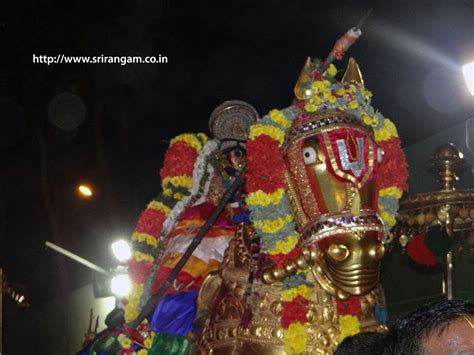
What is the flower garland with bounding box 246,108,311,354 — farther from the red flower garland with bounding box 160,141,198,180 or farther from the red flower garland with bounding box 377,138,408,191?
the red flower garland with bounding box 160,141,198,180

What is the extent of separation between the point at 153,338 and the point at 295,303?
1.51 m

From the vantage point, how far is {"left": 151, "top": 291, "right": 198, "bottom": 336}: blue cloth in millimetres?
4617

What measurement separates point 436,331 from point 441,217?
3.56m

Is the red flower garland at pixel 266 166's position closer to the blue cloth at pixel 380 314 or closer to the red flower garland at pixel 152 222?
the blue cloth at pixel 380 314

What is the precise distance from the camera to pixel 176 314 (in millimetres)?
4664

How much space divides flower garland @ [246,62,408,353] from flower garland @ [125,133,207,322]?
161cm

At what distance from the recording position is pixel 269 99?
31.6 ft

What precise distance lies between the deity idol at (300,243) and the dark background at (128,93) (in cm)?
197

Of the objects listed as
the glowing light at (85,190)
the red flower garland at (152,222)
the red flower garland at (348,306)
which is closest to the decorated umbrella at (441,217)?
the red flower garland at (348,306)

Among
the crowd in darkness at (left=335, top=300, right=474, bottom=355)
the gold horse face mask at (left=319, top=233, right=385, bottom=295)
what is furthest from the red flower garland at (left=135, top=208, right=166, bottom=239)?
the crowd in darkness at (left=335, top=300, right=474, bottom=355)

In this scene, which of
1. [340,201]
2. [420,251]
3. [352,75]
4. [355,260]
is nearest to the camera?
[355,260]

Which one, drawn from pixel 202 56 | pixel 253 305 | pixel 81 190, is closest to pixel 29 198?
pixel 81 190

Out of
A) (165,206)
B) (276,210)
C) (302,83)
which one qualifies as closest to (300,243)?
(276,210)

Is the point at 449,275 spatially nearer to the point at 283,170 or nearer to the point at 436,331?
the point at 283,170
